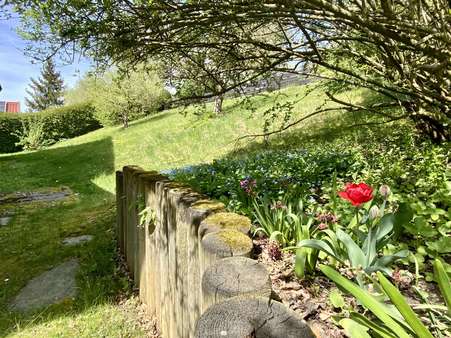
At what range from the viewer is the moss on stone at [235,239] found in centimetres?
167

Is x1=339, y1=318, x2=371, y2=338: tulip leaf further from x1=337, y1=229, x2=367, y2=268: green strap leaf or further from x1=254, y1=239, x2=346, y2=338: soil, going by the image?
x1=337, y1=229, x2=367, y2=268: green strap leaf

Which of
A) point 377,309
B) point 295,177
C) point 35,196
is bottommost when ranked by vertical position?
point 35,196

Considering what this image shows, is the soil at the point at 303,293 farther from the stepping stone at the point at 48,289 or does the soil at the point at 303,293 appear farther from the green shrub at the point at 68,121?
the green shrub at the point at 68,121

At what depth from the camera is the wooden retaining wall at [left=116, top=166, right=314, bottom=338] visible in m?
1.10

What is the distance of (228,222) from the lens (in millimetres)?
2000

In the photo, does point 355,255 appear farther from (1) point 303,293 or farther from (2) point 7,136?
(2) point 7,136

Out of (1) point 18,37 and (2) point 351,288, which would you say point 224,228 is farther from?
(1) point 18,37

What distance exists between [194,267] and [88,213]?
491 cm

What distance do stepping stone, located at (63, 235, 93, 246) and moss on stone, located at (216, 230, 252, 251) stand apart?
148 inches

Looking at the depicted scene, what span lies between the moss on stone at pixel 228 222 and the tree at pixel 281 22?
1.47 m

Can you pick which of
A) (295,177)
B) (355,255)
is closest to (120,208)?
(295,177)

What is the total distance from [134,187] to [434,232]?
2729mm

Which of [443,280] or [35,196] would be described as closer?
[443,280]

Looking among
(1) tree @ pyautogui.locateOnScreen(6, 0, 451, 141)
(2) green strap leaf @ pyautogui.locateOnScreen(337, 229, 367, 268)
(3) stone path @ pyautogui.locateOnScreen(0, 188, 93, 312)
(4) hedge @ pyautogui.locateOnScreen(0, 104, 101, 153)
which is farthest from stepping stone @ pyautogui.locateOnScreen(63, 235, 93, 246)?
(4) hedge @ pyautogui.locateOnScreen(0, 104, 101, 153)
